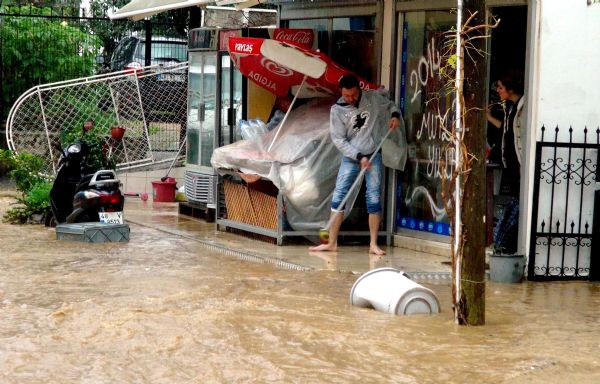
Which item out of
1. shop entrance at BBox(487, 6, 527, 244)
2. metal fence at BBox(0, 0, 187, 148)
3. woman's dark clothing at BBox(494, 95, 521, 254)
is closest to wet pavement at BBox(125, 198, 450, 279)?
woman's dark clothing at BBox(494, 95, 521, 254)

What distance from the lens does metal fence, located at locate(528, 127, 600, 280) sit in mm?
10219

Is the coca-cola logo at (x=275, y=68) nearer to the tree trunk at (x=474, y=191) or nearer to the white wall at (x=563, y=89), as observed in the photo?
the white wall at (x=563, y=89)

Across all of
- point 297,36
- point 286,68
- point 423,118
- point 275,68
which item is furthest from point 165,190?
point 423,118

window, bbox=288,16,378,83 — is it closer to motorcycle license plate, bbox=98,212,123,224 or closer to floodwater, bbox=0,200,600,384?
floodwater, bbox=0,200,600,384

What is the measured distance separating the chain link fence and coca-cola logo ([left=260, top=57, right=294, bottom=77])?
14.6 ft

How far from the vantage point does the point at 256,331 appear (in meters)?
8.01

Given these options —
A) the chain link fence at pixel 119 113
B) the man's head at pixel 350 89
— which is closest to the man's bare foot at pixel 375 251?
the man's head at pixel 350 89

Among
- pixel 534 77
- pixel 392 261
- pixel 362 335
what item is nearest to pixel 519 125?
pixel 534 77

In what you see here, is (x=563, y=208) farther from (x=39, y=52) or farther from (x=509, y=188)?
(x=39, y=52)

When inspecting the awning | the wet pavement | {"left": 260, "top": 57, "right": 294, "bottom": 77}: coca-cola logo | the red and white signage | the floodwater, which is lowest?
the floodwater

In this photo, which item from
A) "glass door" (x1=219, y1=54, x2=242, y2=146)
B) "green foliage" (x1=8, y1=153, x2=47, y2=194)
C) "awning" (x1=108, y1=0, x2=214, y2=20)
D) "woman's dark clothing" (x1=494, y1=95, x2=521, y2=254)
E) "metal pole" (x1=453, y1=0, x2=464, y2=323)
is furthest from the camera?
"green foliage" (x1=8, y1=153, x2=47, y2=194)

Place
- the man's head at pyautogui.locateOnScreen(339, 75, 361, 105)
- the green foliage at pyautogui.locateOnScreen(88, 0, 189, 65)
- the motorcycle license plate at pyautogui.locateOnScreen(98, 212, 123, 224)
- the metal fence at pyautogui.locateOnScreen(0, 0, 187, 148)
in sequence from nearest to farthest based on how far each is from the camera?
the man's head at pyautogui.locateOnScreen(339, 75, 361, 105) → the motorcycle license plate at pyautogui.locateOnScreen(98, 212, 123, 224) → the metal fence at pyautogui.locateOnScreen(0, 0, 187, 148) → the green foliage at pyautogui.locateOnScreen(88, 0, 189, 65)

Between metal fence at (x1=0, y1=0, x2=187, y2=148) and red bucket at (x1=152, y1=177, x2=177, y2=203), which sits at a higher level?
metal fence at (x1=0, y1=0, x2=187, y2=148)

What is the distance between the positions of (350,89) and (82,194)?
10.8ft
